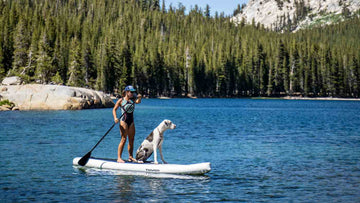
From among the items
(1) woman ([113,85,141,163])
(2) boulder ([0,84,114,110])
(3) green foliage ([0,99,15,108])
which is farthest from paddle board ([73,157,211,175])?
(2) boulder ([0,84,114,110])

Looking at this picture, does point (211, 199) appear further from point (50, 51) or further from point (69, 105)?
point (50, 51)

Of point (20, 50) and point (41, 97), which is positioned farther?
point (20, 50)

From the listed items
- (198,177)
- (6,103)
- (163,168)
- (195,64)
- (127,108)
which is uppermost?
(195,64)

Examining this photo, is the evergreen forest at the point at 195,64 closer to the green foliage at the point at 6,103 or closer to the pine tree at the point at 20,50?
the pine tree at the point at 20,50

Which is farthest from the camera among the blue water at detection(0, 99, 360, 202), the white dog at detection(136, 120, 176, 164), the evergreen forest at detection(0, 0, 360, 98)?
the evergreen forest at detection(0, 0, 360, 98)

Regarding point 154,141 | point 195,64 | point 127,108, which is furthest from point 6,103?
point 195,64

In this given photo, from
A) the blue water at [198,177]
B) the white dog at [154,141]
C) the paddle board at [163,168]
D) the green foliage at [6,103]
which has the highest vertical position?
the green foliage at [6,103]

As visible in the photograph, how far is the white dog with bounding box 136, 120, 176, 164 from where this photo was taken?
1527 cm

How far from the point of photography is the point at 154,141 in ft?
50.4

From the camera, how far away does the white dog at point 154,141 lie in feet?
50.1

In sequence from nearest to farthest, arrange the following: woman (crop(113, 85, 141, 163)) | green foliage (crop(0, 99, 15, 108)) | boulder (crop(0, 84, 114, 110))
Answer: woman (crop(113, 85, 141, 163)) < green foliage (crop(0, 99, 15, 108)) < boulder (crop(0, 84, 114, 110))

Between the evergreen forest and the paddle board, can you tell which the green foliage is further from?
the evergreen forest

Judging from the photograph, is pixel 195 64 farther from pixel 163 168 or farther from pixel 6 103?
pixel 163 168

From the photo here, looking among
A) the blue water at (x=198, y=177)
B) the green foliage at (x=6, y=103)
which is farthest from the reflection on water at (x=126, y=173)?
the green foliage at (x=6, y=103)
